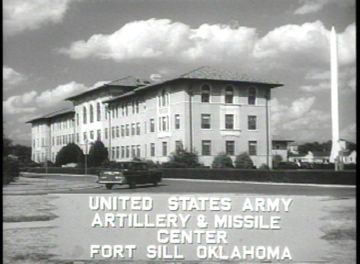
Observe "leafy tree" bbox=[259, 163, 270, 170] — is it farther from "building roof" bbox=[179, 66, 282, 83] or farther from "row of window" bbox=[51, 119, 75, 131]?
"row of window" bbox=[51, 119, 75, 131]

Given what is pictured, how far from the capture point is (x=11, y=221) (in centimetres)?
973

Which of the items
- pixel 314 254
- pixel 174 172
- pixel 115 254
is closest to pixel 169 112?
pixel 174 172

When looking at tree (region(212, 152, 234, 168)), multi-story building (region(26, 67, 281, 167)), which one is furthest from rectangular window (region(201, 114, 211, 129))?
tree (region(212, 152, 234, 168))

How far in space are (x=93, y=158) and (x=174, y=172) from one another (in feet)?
4.64

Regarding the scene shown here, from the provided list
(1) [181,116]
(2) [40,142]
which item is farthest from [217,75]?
(2) [40,142]

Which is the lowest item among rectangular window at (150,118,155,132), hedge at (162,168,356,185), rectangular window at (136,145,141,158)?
hedge at (162,168,356,185)

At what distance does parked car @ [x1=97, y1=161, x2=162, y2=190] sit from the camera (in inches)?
392

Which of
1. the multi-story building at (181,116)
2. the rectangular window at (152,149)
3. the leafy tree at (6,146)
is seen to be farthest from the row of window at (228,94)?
the leafy tree at (6,146)

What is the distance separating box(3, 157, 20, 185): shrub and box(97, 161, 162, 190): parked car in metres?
1.33

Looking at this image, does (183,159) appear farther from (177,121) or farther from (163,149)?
(177,121)

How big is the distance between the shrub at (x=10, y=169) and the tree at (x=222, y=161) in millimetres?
3294

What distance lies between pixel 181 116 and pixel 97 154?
160 cm

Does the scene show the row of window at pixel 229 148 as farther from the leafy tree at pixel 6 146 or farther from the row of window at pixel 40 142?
the leafy tree at pixel 6 146

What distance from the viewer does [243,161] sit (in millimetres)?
10797
